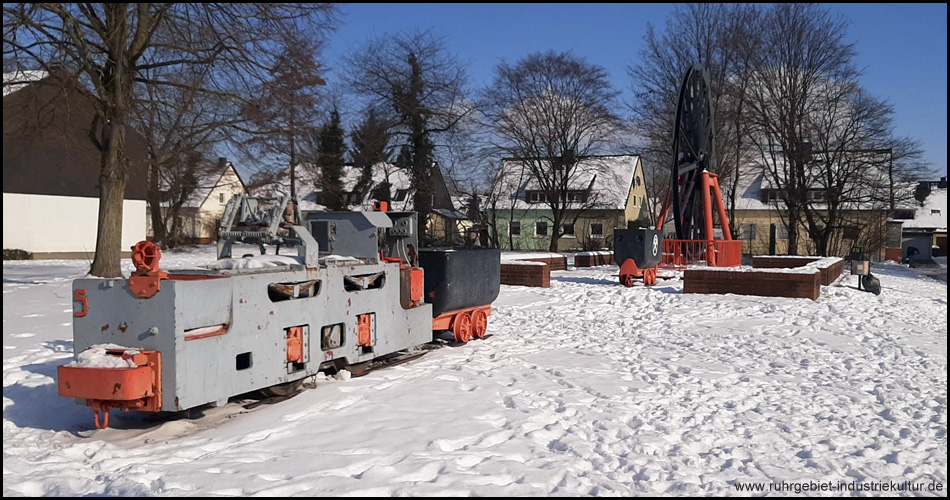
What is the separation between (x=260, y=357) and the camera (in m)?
7.07

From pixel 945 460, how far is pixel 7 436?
281 inches

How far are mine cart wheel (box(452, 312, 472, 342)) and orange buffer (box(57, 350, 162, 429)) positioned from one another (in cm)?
501

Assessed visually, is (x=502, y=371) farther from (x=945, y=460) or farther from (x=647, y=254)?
(x=647, y=254)

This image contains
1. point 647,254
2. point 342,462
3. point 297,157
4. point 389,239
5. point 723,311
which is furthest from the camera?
point 297,157

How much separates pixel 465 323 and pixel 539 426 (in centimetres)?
443

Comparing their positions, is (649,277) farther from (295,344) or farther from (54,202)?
(54,202)

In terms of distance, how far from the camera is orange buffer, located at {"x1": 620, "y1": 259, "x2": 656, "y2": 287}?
19047 mm

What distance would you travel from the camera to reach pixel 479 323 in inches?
444

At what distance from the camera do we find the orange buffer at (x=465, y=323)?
416 inches

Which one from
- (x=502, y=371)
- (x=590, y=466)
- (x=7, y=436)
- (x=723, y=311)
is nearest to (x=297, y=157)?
(x=723, y=311)

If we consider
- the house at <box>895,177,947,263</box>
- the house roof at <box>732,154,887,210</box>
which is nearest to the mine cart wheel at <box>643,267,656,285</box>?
the house roof at <box>732,154,887,210</box>

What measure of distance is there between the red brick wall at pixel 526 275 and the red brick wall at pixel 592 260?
27.2 ft

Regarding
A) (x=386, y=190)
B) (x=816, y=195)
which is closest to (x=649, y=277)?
(x=386, y=190)

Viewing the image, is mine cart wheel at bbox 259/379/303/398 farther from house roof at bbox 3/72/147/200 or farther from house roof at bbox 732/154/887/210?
house roof at bbox 732/154/887/210
